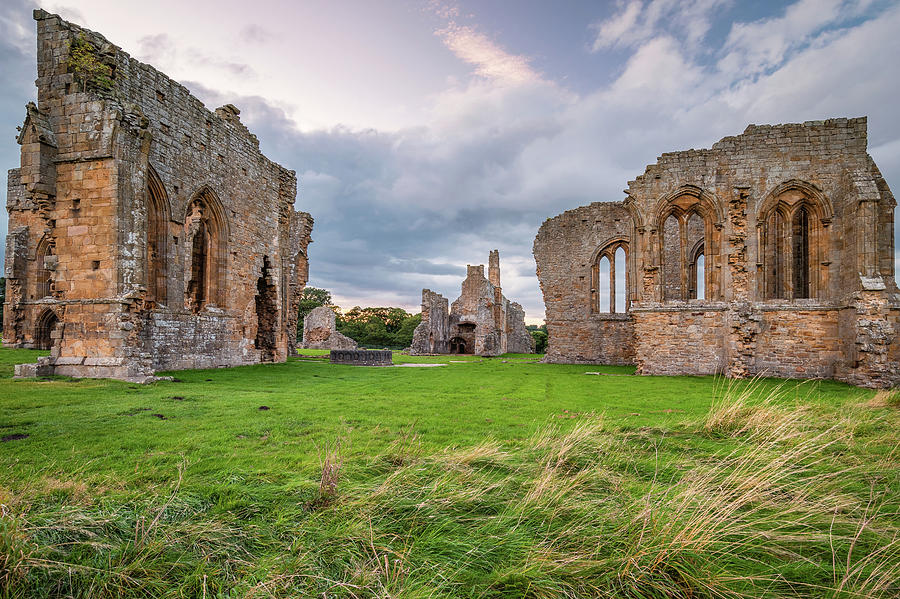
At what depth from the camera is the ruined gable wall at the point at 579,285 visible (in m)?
22.3

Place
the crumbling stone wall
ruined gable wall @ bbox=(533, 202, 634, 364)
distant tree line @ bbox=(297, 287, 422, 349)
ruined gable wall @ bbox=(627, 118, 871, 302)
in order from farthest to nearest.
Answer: distant tree line @ bbox=(297, 287, 422, 349), the crumbling stone wall, ruined gable wall @ bbox=(533, 202, 634, 364), ruined gable wall @ bbox=(627, 118, 871, 302)

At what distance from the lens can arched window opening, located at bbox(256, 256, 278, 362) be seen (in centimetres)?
1820

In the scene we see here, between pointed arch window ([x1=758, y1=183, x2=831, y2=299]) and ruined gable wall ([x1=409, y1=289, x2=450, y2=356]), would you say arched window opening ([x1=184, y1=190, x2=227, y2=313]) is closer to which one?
pointed arch window ([x1=758, y1=183, x2=831, y2=299])

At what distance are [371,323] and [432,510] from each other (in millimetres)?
58831

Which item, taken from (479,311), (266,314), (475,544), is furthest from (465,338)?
(475,544)

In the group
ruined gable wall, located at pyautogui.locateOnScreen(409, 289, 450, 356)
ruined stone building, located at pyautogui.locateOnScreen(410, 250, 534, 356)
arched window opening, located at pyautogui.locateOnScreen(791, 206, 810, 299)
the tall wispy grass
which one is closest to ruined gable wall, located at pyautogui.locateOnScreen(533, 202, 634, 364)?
arched window opening, located at pyautogui.locateOnScreen(791, 206, 810, 299)

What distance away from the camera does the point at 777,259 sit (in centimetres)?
1688

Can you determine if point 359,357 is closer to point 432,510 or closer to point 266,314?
point 266,314

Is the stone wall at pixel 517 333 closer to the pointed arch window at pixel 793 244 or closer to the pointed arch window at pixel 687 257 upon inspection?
the pointed arch window at pixel 687 257

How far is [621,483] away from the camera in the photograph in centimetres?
373

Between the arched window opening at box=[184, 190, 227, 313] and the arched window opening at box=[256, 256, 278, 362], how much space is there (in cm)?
239

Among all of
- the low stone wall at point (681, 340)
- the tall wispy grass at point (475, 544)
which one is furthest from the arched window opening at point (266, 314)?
the tall wispy grass at point (475, 544)

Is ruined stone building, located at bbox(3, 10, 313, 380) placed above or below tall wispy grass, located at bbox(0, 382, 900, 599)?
above

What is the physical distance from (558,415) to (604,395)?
10.9 feet
